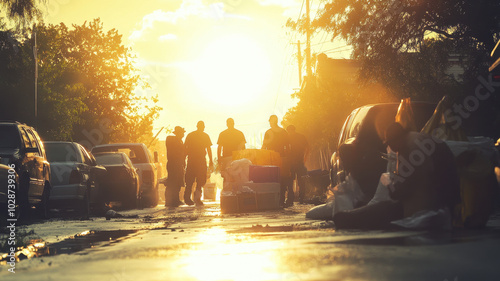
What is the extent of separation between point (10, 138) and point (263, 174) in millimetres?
5490

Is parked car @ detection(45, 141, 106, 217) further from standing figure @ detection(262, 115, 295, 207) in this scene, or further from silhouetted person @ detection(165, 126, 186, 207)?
standing figure @ detection(262, 115, 295, 207)

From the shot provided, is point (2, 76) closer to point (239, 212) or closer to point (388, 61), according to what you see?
point (388, 61)

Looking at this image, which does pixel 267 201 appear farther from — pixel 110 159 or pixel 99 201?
pixel 110 159

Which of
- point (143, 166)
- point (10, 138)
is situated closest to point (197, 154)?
point (143, 166)

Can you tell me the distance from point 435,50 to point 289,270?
22.1m

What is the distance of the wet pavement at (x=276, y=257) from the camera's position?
5.11 meters

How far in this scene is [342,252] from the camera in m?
6.17

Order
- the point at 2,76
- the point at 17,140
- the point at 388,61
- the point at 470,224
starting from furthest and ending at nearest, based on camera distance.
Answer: the point at 2,76, the point at 388,61, the point at 17,140, the point at 470,224

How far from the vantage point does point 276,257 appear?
20.0 feet

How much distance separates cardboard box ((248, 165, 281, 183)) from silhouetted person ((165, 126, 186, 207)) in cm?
503

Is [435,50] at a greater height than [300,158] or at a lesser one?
greater

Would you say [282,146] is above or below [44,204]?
above

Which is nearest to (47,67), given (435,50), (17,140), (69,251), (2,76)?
(2,76)

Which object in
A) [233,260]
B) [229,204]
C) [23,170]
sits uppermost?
[23,170]
